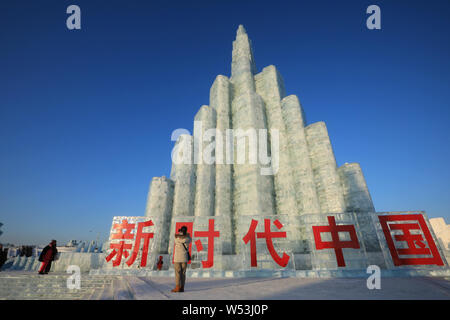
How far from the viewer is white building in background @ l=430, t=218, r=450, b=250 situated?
38.8 m

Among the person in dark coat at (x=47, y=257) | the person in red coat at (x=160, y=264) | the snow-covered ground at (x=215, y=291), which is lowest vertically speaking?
the person in red coat at (x=160, y=264)

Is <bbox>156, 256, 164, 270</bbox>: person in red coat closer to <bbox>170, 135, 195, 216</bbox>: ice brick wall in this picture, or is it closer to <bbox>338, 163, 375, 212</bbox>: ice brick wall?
<bbox>170, 135, 195, 216</bbox>: ice brick wall

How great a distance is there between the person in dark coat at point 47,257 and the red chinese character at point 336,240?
13078 millimetres

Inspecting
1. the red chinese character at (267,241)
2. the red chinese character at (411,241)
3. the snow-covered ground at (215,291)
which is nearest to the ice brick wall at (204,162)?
the red chinese character at (267,241)

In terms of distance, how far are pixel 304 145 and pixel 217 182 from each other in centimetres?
771

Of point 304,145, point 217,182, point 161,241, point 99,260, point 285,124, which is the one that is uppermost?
point 285,124

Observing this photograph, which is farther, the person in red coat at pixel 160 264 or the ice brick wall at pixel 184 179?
the ice brick wall at pixel 184 179

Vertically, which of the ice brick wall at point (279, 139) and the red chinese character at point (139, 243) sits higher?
the ice brick wall at point (279, 139)

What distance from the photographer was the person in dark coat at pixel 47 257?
9.30m

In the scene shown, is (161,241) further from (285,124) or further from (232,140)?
(285,124)

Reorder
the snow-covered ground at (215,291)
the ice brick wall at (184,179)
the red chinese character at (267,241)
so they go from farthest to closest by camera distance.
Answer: the ice brick wall at (184,179), the red chinese character at (267,241), the snow-covered ground at (215,291)

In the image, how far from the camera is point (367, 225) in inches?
456

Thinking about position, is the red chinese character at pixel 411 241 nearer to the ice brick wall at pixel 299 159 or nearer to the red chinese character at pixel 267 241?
the red chinese character at pixel 267 241
